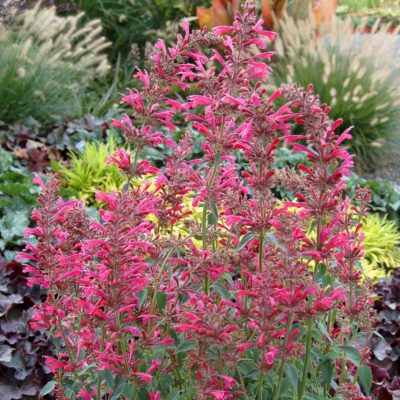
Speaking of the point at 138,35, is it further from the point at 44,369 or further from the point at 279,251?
the point at 279,251

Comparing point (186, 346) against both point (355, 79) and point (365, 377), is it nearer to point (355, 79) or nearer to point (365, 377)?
point (365, 377)

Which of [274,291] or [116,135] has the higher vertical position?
A: [274,291]

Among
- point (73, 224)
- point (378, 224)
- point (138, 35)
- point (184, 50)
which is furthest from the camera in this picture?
point (138, 35)

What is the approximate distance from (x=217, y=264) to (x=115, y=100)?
17.2ft

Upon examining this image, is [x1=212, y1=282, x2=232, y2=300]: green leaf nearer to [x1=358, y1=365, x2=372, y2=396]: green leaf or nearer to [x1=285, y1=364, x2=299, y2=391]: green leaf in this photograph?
[x1=285, y1=364, x2=299, y2=391]: green leaf

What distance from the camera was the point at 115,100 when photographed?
6.71 metres

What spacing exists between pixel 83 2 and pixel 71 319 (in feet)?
23.3

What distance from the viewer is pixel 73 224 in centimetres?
191

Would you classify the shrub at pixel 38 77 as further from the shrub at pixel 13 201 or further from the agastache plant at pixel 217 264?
the agastache plant at pixel 217 264

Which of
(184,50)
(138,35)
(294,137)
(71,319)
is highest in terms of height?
(184,50)

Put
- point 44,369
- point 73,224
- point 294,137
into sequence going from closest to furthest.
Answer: point 294,137, point 73,224, point 44,369

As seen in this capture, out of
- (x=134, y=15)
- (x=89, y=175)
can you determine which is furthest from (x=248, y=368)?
(x=134, y=15)

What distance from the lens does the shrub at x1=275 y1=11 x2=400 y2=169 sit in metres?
6.10

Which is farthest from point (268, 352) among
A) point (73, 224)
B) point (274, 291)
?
point (73, 224)
